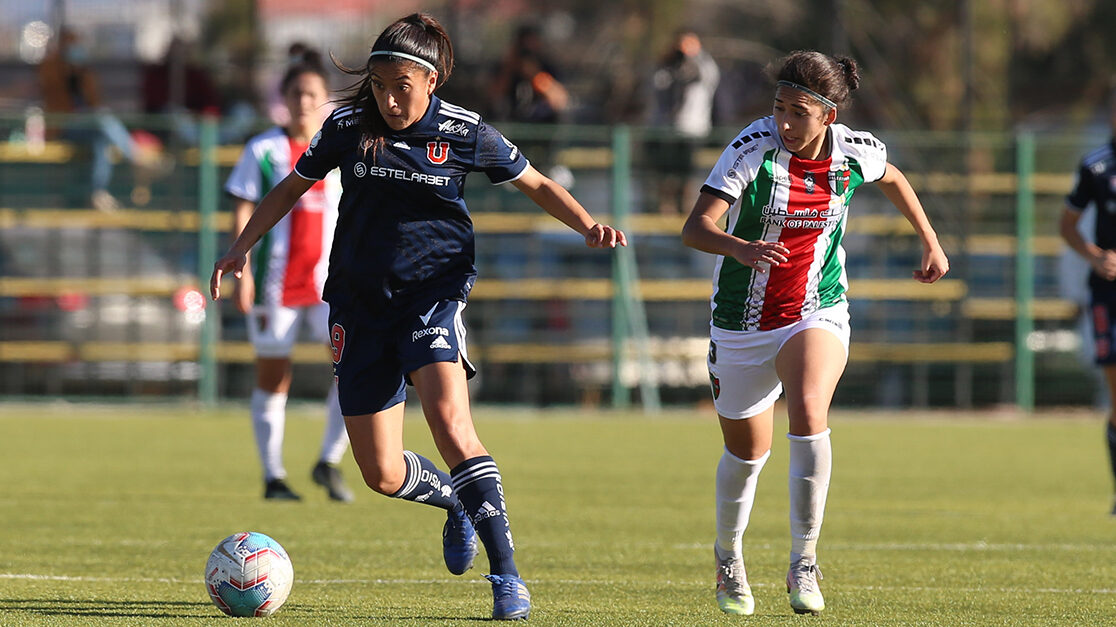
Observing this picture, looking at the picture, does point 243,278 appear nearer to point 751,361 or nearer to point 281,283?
point 281,283

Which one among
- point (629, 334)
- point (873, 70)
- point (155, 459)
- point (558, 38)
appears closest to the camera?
point (155, 459)

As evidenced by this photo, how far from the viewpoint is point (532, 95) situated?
18.4 meters

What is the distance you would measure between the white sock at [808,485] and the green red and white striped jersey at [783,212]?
45 cm

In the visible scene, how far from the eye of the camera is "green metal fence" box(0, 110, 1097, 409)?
17.9 metres

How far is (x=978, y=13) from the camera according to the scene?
2805 centimetres

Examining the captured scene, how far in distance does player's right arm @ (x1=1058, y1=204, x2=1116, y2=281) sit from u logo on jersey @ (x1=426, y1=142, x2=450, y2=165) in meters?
5.03

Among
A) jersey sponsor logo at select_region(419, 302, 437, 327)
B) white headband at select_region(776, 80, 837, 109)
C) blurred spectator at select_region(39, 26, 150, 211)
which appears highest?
blurred spectator at select_region(39, 26, 150, 211)

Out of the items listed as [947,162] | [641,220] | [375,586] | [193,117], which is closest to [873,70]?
[947,162]

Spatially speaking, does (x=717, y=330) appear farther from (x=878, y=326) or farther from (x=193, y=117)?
(x=193, y=117)

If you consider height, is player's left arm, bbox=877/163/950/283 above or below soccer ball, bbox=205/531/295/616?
above

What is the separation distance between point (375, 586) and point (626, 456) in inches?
268

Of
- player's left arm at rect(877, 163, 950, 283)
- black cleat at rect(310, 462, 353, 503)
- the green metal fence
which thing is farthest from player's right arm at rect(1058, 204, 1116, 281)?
the green metal fence

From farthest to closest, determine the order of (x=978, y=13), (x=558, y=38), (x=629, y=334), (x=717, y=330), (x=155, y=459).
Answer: (x=558, y=38)
(x=978, y=13)
(x=629, y=334)
(x=155, y=459)
(x=717, y=330)

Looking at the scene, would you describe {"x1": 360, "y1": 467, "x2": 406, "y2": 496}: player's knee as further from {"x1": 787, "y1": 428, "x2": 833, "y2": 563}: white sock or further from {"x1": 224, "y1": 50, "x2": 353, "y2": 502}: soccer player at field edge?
{"x1": 224, "y1": 50, "x2": 353, "y2": 502}: soccer player at field edge
